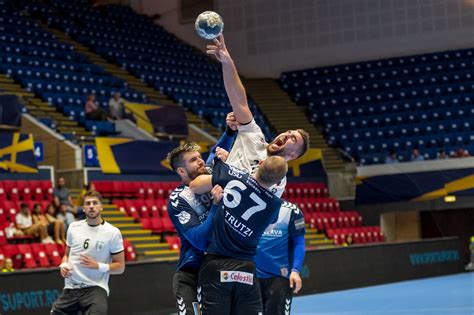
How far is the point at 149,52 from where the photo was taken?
34.3 meters

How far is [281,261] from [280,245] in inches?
9.0

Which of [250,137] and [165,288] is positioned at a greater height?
[250,137]

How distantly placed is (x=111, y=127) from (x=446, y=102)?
479 inches

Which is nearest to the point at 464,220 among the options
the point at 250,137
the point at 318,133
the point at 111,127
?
the point at 318,133

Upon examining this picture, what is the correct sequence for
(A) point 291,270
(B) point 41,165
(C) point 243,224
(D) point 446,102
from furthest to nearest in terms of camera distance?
(D) point 446,102 < (B) point 41,165 < (A) point 291,270 < (C) point 243,224

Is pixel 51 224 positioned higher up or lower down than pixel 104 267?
lower down

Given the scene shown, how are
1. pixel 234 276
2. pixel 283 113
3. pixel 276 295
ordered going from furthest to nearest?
1. pixel 283 113
2. pixel 276 295
3. pixel 234 276

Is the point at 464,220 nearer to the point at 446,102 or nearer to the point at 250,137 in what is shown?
the point at 446,102

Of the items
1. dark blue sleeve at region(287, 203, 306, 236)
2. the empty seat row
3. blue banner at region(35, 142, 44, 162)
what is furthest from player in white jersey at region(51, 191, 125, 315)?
the empty seat row

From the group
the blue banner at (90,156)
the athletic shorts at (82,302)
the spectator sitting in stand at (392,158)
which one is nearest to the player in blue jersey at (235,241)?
the athletic shorts at (82,302)

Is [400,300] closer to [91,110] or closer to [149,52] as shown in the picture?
[91,110]

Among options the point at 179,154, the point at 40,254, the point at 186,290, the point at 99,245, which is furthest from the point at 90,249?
the point at 40,254

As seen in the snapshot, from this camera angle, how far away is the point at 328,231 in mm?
26969

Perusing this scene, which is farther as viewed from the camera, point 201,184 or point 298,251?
point 298,251
